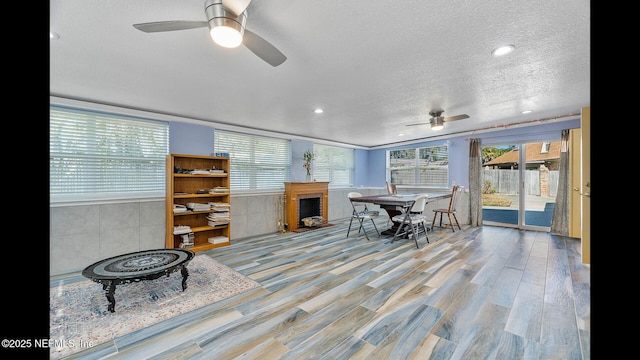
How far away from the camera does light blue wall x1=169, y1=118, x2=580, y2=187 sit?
4.25 metres

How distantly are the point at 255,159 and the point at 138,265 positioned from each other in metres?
3.07

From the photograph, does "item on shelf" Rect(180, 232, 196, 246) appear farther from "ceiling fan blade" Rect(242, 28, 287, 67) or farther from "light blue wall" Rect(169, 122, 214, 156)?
"ceiling fan blade" Rect(242, 28, 287, 67)

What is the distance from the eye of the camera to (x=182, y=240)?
13.0 feet

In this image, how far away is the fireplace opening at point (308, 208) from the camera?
5.65m

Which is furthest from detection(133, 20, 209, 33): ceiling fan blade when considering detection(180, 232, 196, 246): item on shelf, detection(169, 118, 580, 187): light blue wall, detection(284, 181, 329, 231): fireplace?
detection(284, 181, 329, 231): fireplace

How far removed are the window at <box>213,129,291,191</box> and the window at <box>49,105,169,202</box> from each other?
1046 mm

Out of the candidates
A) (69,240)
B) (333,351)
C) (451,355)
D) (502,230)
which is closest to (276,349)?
(333,351)

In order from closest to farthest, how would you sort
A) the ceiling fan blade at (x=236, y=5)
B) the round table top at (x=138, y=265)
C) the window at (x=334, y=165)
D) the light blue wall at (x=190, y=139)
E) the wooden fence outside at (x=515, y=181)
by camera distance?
the ceiling fan blade at (x=236, y=5) < the round table top at (x=138, y=265) < the light blue wall at (x=190, y=139) < the wooden fence outside at (x=515, y=181) < the window at (x=334, y=165)

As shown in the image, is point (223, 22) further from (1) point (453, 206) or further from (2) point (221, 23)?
(1) point (453, 206)

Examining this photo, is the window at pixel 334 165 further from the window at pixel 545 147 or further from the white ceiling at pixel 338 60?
the window at pixel 545 147

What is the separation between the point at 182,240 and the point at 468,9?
14.1ft

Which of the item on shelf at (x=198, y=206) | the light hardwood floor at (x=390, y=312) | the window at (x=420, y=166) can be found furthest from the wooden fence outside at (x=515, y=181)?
the item on shelf at (x=198, y=206)

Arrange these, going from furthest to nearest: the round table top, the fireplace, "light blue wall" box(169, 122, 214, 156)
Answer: the fireplace < "light blue wall" box(169, 122, 214, 156) < the round table top

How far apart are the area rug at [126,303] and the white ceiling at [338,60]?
2.06 metres
